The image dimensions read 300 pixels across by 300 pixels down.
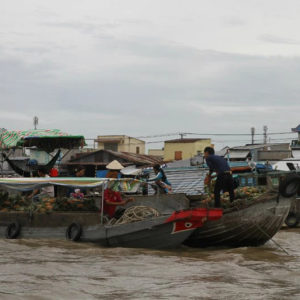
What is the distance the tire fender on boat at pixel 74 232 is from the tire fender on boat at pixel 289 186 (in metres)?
4.10

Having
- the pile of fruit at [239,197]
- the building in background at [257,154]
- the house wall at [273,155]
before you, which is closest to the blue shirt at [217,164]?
the pile of fruit at [239,197]

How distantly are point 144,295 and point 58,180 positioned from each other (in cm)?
507

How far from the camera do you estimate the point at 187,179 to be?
65.9ft

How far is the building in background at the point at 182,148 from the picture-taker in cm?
3834

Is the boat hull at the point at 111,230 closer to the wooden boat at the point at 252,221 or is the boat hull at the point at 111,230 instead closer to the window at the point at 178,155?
the wooden boat at the point at 252,221

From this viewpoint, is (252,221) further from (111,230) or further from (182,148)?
(182,148)

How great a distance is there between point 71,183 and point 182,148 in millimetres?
27276

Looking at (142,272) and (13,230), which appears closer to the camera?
(142,272)

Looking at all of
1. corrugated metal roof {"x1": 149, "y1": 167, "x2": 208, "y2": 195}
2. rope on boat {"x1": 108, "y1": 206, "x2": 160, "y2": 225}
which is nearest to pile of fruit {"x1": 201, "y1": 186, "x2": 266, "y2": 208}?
rope on boat {"x1": 108, "y1": 206, "x2": 160, "y2": 225}

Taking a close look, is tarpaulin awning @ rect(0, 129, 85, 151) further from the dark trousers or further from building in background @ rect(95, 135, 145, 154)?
building in background @ rect(95, 135, 145, 154)

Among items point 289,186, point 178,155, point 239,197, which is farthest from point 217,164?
point 178,155

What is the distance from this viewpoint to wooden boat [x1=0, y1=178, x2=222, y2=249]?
1069cm

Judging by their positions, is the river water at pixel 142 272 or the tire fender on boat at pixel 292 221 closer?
the river water at pixel 142 272

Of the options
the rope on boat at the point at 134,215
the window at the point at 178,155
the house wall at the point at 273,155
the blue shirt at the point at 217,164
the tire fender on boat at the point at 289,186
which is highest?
the window at the point at 178,155
